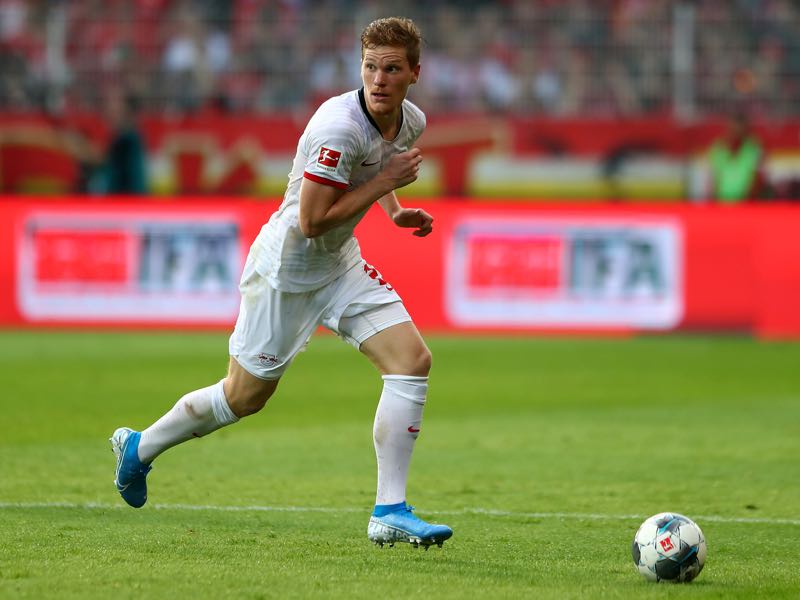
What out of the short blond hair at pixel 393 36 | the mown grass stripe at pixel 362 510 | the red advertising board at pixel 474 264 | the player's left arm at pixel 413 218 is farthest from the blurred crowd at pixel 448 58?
the short blond hair at pixel 393 36

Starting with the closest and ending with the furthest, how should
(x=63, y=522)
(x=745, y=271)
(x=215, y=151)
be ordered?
(x=63, y=522), (x=745, y=271), (x=215, y=151)

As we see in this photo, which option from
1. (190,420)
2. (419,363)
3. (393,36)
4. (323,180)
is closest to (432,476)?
(190,420)

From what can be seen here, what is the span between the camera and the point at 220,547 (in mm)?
6199

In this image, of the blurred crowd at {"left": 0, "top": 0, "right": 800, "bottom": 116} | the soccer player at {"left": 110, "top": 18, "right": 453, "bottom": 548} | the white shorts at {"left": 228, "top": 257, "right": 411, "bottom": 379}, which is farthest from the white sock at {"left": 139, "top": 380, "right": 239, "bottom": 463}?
the blurred crowd at {"left": 0, "top": 0, "right": 800, "bottom": 116}

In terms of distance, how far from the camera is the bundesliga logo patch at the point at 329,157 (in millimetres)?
6066

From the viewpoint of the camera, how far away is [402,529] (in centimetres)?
616

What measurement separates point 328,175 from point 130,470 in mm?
1860

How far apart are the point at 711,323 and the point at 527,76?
5.53m

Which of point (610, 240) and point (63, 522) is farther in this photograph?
point (610, 240)

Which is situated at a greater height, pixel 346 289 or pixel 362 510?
pixel 346 289

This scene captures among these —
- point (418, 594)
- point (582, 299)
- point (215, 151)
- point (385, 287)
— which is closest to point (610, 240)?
point (582, 299)

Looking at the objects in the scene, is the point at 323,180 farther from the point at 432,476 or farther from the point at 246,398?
the point at 432,476

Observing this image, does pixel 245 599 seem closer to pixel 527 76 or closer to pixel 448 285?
pixel 448 285

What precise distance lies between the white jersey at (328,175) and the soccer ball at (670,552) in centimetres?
185
